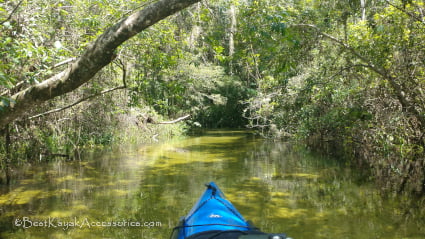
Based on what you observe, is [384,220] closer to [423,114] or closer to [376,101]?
[423,114]

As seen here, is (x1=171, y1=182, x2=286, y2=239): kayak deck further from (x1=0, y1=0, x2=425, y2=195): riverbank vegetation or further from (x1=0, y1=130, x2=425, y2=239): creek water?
(x1=0, y1=0, x2=425, y2=195): riverbank vegetation

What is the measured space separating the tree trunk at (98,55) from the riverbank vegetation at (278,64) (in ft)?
0.27

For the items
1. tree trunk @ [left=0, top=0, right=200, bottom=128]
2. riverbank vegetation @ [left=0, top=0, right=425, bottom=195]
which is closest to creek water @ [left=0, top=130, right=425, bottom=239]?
riverbank vegetation @ [left=0, top=0, right=425, bottom=195]

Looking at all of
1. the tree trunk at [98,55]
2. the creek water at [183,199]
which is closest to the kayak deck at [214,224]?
the creek water at [183,199]

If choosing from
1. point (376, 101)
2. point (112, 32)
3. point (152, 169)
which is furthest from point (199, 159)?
point (112, 32)

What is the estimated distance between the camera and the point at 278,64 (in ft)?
22.2

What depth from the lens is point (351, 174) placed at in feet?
24.7

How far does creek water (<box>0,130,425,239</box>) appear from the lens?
447 centimetres

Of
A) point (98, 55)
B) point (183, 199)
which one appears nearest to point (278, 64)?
point (183, 199)

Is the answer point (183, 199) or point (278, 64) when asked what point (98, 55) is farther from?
point (278, 64)

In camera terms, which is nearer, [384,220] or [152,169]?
[384,220]

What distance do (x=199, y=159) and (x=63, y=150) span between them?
4278 mm

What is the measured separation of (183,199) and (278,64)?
3.32 meters

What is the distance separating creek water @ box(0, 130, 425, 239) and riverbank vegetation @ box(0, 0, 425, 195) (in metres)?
0.87
